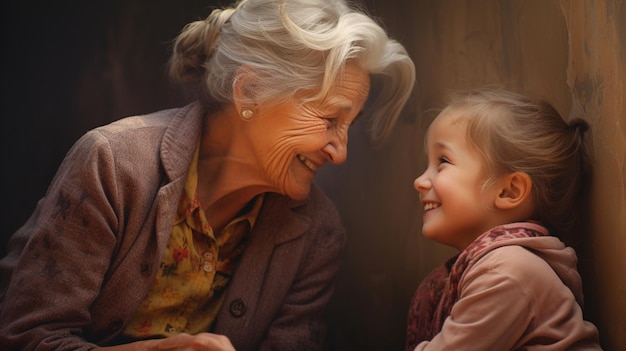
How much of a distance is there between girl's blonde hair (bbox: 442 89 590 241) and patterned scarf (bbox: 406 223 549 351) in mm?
139

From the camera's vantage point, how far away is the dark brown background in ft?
8.21

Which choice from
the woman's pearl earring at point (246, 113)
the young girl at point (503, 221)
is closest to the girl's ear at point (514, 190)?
the young girl at point (503, 221)

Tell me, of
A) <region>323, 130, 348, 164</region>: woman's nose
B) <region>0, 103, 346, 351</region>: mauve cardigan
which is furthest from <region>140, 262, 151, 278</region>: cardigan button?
<region>323, 130, 348, 164</region>: woman's nose

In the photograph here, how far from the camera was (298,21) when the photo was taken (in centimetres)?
208

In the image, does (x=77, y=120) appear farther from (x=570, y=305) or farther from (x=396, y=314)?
(x=570, y=305)

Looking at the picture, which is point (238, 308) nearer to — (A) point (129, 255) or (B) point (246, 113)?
(A) point (129, 255)

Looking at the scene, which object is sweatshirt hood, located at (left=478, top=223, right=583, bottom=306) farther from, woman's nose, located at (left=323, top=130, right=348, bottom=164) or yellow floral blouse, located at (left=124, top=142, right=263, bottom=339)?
yellow floral blouse, located at (left=124, top=142, right=263, bottom=339)

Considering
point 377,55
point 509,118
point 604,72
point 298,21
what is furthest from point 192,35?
point 604,72

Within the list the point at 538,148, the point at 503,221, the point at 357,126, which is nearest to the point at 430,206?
the point at 503,221

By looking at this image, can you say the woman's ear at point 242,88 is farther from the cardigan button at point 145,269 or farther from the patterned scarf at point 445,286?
the patterned scarf at point 445,286

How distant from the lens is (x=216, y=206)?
2.24 metres

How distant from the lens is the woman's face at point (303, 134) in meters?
2.11

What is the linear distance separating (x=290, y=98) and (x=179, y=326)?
68 cm

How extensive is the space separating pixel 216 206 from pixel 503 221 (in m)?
0.80
